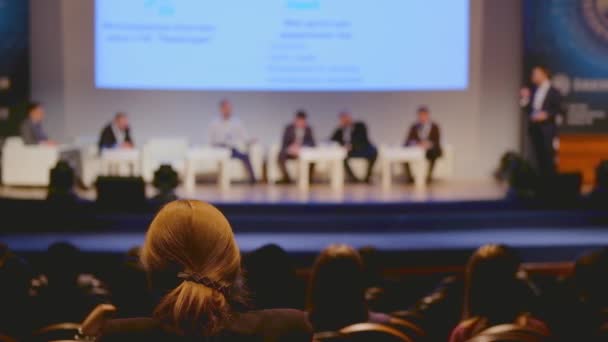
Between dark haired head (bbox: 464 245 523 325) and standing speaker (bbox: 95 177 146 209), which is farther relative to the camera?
standing speaker (bbox: 95 177 146 209)

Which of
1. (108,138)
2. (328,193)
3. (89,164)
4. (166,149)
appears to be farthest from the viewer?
(166,149)

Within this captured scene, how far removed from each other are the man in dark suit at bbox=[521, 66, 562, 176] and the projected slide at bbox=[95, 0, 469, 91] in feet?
4.79

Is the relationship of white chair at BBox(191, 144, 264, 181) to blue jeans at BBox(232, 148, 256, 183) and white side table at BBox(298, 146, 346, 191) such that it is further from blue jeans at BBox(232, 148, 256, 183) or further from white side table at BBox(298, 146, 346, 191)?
white side table at BBox(298, 146, 346, 191)

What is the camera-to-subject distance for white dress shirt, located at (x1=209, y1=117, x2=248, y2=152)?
9922mm

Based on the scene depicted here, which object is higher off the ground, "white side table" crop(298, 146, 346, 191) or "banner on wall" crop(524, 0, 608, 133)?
"banner on wall" crop(524, 0, 608, 133)

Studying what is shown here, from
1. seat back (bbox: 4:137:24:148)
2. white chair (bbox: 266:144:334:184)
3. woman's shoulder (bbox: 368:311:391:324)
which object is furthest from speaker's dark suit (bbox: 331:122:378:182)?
woman's shoulder (bbox: 368:311:391:324)

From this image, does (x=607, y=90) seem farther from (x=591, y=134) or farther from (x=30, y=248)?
(x=30, y=248)

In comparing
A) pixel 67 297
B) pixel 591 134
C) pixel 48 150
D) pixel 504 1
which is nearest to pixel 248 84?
pixel 48 150

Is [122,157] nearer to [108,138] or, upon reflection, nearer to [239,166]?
[108,138]

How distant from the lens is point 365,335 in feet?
8.75

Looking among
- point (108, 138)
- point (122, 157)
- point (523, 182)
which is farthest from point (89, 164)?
point (523, 182)

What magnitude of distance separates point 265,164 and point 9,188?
3108mm

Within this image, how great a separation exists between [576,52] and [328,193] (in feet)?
12.5

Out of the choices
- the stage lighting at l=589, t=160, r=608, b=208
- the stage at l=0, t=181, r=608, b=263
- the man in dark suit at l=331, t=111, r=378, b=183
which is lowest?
the stage at l=0, t=181, r=608, b=263
